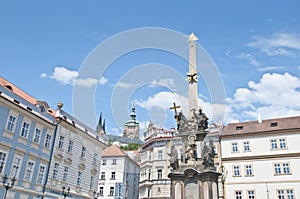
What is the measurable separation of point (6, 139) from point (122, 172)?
26.9 meters

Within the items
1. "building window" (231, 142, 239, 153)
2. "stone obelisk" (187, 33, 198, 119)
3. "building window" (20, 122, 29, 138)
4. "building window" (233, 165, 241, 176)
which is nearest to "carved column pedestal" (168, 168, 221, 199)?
"stone obelisk" (187, 33, 198, 119)

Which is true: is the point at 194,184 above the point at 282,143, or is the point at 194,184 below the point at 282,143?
below

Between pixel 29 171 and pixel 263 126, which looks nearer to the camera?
pixel 29 171

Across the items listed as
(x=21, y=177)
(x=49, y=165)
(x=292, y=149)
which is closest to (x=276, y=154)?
(x=292, y=149)

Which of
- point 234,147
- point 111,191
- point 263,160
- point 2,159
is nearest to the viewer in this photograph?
point 2,159

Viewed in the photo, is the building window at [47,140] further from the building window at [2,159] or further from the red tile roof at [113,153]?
the red tile roof at [113,153]

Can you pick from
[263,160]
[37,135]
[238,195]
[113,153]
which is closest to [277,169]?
[263,160]

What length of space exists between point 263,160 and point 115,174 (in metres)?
23.5

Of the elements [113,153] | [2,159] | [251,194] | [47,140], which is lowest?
[251,194]

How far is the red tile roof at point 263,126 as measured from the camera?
30.4 meters

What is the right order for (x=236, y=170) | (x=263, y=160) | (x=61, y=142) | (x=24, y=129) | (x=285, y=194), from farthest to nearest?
1. (x=236, y=170)
2. (x=263, y=160)
3. (x=285, y=194)
4. (x=61, y=142)
5. (x=24, y=129)

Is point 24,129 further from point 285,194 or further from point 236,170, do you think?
point 285,194

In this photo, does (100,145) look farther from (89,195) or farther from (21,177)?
(21,177)

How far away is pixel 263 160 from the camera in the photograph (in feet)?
97.9
